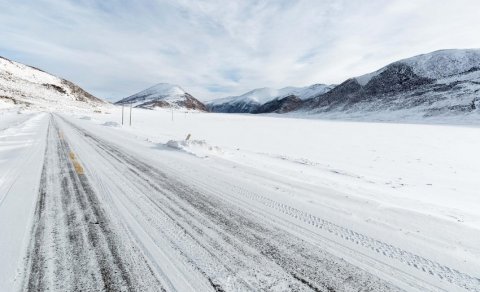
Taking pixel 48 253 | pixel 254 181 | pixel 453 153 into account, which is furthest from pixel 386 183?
pixel 453 153

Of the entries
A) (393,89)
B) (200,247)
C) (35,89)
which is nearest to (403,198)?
(200,247)

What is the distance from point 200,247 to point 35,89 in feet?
504

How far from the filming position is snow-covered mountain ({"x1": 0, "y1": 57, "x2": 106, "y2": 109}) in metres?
105

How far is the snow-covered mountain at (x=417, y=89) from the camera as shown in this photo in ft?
256

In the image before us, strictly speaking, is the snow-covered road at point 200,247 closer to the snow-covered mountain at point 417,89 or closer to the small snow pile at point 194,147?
the small snow pile at point 194,147

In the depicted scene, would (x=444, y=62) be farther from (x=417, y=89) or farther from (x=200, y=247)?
→ (x=200, y=247)

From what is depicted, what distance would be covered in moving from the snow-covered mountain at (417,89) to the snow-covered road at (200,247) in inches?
3081

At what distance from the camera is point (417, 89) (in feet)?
340

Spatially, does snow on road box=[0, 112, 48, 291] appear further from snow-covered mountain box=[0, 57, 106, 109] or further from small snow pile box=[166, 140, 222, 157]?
snow-covered mountain box=[0, 57, 106, 109]

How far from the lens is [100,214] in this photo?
4758 millimetres

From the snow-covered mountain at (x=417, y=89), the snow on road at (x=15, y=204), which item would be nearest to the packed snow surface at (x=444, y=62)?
the snow-covered mountain at (x=417, y=89)

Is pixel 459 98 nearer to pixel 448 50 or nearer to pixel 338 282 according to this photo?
pixel 448 50

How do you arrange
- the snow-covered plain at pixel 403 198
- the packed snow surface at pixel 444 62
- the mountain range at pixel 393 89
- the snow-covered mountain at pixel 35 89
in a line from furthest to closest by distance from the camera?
1. the packed snow surface at pixel 444 62
2. the snow-covered mountain at pixel 35 89
3. the mountain range at pixel 393 89
4. the snow-covered plain at pixel 403 198

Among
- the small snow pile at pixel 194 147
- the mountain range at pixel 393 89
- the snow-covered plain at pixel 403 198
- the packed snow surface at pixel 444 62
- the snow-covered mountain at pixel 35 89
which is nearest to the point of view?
the snow-covered plain at pixel 403 198
